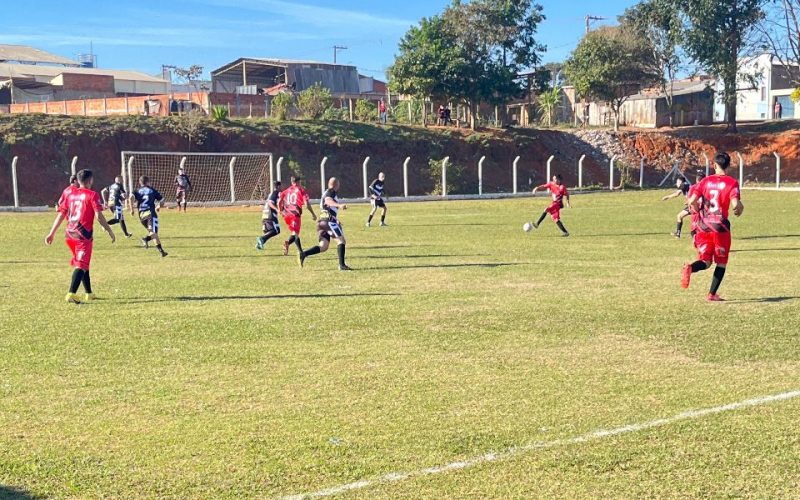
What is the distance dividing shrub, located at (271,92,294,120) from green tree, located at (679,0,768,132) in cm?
2554

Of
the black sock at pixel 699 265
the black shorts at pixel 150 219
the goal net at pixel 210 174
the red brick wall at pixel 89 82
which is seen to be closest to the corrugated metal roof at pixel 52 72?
the red brick wall at pixel 89 82

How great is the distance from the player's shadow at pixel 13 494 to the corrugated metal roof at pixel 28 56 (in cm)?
8023

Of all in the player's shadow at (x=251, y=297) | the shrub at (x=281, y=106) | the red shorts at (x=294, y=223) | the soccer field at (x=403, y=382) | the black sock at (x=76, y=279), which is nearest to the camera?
the soccer field at (x=403, y=382)

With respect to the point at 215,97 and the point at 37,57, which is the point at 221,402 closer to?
the point at 215,97

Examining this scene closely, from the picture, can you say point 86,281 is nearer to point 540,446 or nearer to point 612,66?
point 540,446

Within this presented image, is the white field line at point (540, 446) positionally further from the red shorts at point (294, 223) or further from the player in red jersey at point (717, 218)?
the red shorts at point (294, 223)

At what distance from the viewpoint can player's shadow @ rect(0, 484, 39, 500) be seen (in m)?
4.88

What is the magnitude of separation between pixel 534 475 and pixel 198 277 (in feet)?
33.8

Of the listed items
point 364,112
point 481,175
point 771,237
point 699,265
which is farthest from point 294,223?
point 364,112

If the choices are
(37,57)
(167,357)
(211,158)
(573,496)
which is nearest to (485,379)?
(573,496)

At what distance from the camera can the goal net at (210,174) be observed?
41625 mm

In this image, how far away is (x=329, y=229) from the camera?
15281 millimetres

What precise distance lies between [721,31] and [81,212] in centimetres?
4946

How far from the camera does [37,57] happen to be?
7994 centimetres
